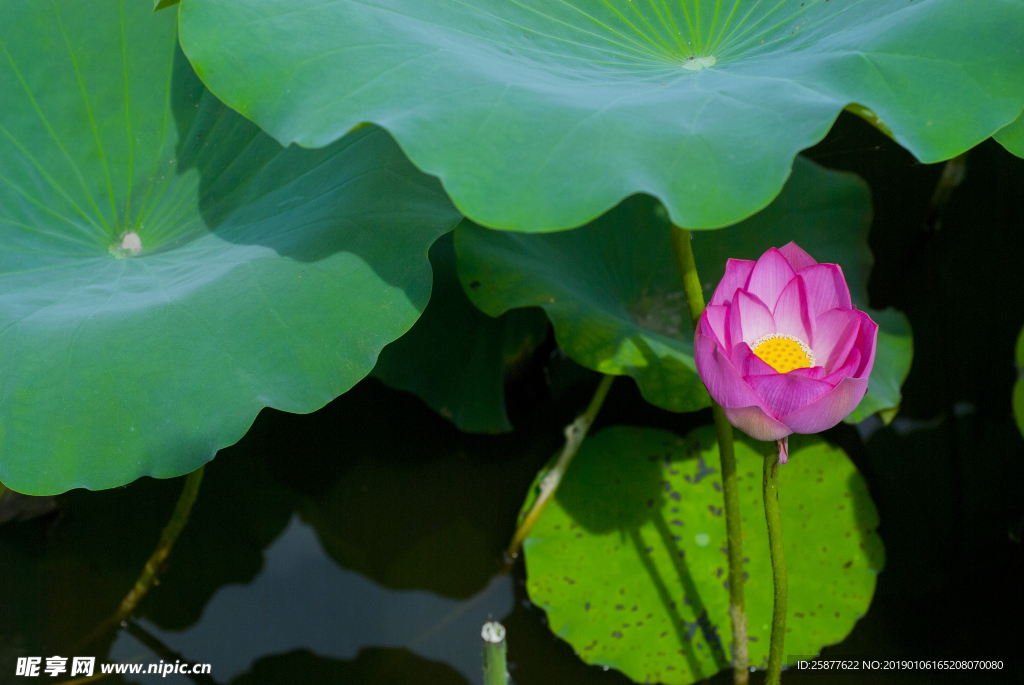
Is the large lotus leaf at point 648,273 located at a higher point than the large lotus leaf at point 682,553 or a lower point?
higher

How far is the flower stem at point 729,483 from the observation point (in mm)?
1021

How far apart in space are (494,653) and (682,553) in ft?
2.37

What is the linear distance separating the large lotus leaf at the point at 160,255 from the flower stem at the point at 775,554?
1.72 ft

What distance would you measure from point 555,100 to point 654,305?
711mm

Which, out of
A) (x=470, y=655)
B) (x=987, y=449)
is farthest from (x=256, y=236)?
(x=987, y=449)

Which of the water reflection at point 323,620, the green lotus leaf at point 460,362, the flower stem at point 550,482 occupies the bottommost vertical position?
the water reflection at point 323,620

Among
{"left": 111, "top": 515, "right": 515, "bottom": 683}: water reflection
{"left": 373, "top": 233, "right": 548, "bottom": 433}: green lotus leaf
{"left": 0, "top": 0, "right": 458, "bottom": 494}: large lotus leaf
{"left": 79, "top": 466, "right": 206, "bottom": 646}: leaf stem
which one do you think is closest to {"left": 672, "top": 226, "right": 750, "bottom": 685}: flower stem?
{"left": 0, "top": 0, "right": 458, "bottom": 494}: large lotus leaf

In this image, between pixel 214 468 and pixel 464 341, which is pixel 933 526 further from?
pixel 214 468

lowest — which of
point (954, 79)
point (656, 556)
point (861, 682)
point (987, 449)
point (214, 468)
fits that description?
point (861, 682)

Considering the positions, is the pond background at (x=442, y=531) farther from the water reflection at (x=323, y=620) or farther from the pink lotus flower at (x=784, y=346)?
the pink lotus flower at (x=784, y=346)

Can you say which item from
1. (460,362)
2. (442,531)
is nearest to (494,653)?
(442,531)

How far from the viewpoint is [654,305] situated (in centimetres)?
155

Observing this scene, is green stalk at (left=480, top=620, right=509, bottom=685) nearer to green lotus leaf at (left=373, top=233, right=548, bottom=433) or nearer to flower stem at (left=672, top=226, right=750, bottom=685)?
flower stem at (left=672, top=226, right=750, bottom=685)

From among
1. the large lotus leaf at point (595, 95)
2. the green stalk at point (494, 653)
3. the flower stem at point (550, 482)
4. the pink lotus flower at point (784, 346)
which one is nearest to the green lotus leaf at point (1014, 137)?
the large lotus leaf at point (595, 95)
